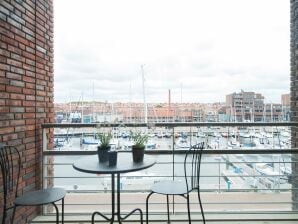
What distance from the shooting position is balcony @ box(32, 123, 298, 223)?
9.41 ft

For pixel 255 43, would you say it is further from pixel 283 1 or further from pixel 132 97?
pixel 132 97

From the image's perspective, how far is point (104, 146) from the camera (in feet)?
7.30

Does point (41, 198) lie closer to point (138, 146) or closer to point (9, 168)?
point (9, 168)

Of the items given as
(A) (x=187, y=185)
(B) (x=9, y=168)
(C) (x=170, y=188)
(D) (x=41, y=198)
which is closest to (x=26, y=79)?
(B) (x=9, y=168)

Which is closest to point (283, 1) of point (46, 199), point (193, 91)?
point (193, 91)

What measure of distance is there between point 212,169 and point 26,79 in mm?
2428

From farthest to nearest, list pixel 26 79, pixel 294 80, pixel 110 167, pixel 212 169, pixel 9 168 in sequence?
1. pixel 294 80
2. pixel 212 169
3. pixel 26 79
4. pixel 9 168
5. pixel 110 167

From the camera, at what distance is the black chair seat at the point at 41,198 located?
1930 mm

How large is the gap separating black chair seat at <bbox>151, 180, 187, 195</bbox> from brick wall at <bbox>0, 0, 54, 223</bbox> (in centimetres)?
150

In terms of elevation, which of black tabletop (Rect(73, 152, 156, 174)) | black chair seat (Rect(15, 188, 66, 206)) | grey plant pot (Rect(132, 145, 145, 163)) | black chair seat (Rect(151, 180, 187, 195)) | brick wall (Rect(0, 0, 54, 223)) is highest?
brick wall (Rect(0, 0, 54, 223))

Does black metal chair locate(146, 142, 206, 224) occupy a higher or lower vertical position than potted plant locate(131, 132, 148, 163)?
lower

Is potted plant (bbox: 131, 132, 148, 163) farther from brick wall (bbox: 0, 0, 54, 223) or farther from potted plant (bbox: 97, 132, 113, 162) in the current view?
brick wall (bbox: 0, 0, 54, 223)

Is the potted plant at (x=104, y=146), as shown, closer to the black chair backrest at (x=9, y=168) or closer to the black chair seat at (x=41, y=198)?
the black chair seat at (x=41, y=198)

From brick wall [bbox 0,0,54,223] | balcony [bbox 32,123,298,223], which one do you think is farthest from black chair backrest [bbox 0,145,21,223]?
balcony [bbox 32,123,298,223]
